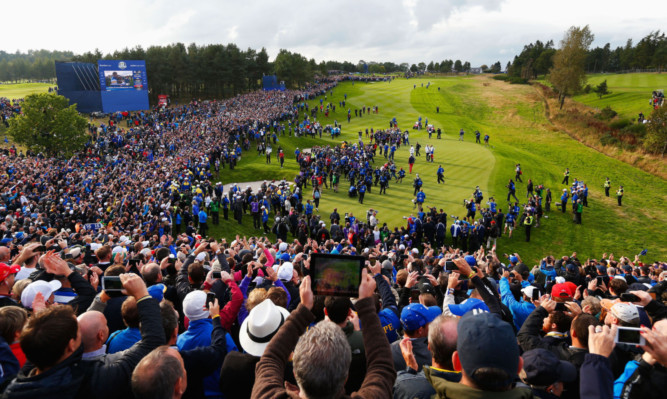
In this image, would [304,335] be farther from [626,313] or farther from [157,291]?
[157,291]

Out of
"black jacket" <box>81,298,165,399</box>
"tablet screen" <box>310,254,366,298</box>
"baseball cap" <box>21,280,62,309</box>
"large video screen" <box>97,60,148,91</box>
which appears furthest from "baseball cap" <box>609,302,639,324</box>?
"large video screen" <box>97,60,148,91</box>

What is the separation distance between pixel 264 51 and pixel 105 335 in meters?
86.6

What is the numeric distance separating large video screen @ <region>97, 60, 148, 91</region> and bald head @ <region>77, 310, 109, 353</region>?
194 feet

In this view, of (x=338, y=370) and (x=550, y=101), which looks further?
(x=550, y=101)

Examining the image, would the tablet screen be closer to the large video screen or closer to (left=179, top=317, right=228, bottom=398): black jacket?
(left=179, top=317, right=228, bottom=398): black jacket

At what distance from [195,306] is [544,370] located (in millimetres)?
3561

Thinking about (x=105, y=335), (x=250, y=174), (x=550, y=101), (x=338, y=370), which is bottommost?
(x=250, y=174)

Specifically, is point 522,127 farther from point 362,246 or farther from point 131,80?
point 131,80

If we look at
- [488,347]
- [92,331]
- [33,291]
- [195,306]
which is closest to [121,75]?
[33,291]

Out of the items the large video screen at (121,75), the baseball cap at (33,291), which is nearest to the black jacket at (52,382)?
the baseball cap at (33,291)

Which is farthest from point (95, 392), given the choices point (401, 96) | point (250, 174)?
point (401, 96)

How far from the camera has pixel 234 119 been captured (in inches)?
1615

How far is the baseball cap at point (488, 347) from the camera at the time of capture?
227 centimetres

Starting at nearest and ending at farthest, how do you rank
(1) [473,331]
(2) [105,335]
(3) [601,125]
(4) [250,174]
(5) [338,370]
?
1. (5) [338,370]
2. (1) [473,331]
3. (2) [105,335]
4. (4) [250,174]
5. (3) [601,125]
